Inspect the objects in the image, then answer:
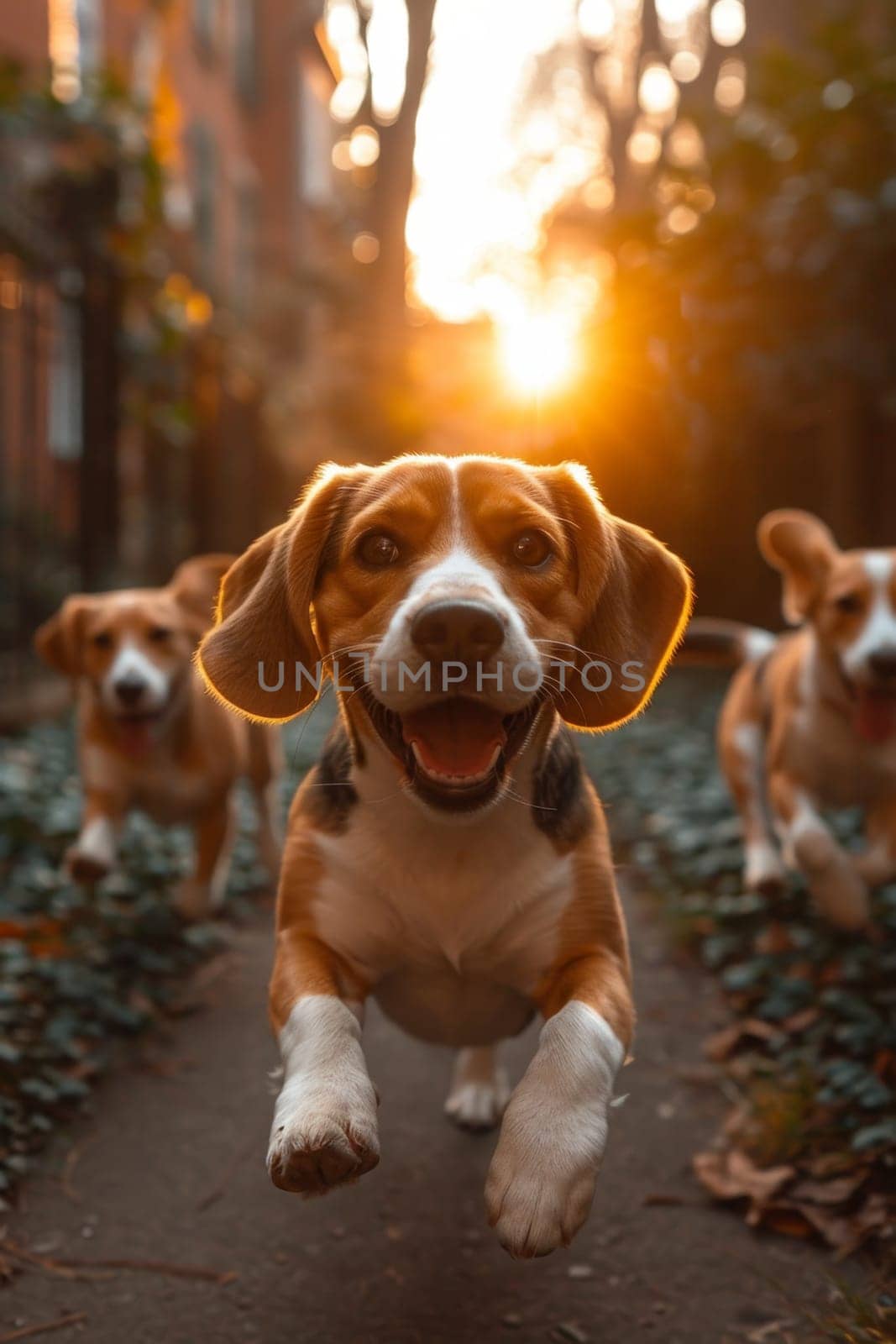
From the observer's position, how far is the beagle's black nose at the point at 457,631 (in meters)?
2.19

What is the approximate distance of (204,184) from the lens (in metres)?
25.2

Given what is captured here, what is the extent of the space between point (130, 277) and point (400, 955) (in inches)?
324

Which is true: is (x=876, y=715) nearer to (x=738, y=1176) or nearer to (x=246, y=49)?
(x=738, y=1176)

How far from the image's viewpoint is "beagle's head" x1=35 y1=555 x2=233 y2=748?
481cm

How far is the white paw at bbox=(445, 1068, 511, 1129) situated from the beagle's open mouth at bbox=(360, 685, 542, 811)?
1427 mm

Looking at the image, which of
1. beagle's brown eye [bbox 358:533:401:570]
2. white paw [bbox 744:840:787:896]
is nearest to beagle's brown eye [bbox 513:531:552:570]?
beagle's brown eye [bbox 358:533:401:570]

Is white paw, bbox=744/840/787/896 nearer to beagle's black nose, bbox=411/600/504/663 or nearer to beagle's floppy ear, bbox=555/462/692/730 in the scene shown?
beagle's floppy ear, bbox=555/462/692/730

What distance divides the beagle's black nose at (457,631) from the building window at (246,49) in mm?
29548

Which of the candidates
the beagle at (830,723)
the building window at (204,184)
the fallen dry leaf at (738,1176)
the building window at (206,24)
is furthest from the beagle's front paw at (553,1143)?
the building window at (206,24)

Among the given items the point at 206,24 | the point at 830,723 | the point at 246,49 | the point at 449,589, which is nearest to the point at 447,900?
the point at 449,589

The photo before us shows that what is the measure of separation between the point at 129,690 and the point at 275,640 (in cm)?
226

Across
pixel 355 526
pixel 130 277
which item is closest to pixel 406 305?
pixel 130 277

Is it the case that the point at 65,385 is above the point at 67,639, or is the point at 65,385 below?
above

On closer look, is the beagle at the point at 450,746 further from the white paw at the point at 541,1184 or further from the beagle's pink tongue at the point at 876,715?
the beagle's pink tongue at the point at 876,715
